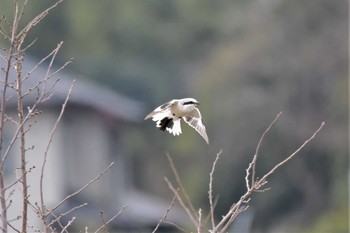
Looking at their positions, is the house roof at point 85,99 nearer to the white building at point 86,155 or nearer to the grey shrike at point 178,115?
the white building at point 86,155

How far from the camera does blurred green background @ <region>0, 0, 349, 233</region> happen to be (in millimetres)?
26875

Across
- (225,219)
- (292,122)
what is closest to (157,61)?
(292,122)

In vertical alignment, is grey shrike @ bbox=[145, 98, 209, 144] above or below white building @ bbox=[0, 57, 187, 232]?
below

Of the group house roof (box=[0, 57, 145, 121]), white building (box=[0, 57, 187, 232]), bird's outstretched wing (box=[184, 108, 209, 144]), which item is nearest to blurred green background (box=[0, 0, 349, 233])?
house roof (box=[0, 57, 145, 121])

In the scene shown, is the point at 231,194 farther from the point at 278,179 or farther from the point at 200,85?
the point at 200,85

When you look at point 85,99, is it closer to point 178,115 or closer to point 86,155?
point 86,155

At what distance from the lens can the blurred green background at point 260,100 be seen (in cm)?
2688

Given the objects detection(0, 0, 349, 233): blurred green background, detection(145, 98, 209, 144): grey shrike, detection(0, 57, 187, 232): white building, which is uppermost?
detection(0, 0, 349, 233): blurred green background

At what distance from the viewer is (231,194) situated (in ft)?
87.0

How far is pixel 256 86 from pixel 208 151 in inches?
65.0

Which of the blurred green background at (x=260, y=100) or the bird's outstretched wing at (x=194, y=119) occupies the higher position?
the blurred green background at (x=260, y=100)

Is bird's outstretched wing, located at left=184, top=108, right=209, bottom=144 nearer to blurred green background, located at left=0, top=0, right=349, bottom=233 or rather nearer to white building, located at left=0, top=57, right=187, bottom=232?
white building, located at left=0, top=57, right=187, bottom=232

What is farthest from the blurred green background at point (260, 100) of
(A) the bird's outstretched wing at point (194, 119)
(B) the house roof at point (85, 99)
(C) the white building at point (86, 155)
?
(A) the bird's outstretched wing at point (194, 119)

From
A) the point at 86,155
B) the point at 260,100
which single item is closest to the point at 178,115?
the point at 86,155
